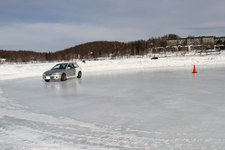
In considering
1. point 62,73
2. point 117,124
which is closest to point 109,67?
point 62,73

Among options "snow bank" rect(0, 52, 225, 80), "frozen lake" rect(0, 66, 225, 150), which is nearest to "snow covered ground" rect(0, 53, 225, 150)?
"frozen lake" rect(0, 66, 225, 150)

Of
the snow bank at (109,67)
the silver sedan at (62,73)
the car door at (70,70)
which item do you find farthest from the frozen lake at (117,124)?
the snow bank at (109,67)

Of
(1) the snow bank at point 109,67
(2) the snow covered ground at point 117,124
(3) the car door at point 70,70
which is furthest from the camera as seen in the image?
(1) the snow bank at point 109,67

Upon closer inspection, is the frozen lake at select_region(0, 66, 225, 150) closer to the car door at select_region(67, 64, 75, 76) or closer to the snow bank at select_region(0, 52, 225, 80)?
the car door at select_region(67, 64, 75, 76)

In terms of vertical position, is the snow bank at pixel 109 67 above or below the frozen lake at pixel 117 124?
above

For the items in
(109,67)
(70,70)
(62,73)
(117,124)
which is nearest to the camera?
(117,124)

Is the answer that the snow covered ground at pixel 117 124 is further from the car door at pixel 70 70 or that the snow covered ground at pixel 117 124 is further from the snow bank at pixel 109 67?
the snow bank at pixel 109 67

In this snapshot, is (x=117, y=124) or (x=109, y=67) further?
(x=109, y=67)

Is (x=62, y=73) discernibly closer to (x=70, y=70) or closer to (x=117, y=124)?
(x=70, y=70)

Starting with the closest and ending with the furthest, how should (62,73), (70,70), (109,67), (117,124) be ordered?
(117,124), (62,73), (70,70), (109,67)

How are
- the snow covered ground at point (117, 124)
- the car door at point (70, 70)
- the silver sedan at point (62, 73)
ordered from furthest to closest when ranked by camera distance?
the car door at point (70, 70) < the silver sedan at point (62, 73) < the snow covered ground at point (117, 124)

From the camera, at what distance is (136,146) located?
4.27 metres

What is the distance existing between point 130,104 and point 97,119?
215 centimetres

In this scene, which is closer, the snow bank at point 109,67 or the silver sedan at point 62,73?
the silver sedan at point 62,73
